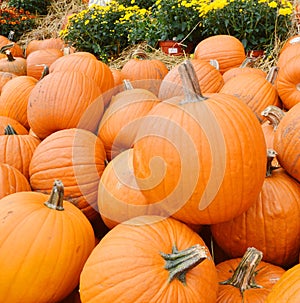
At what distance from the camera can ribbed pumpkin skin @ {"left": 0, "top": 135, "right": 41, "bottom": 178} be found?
182cm

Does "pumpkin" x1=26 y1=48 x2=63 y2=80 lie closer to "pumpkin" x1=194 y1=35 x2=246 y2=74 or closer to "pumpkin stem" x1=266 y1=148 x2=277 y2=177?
"pumpkin" x1=194 y1=35 x2=246 y2=74

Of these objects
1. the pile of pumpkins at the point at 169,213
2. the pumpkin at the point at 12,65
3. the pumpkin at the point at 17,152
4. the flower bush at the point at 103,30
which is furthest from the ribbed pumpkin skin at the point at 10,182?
the flower bush at the point at 103,30

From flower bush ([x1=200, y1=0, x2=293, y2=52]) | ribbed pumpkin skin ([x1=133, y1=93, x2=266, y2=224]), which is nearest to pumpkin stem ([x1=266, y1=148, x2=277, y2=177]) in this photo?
ribbed pumpkin skin ([x1=133, y1=93, x2=266, y2=224])

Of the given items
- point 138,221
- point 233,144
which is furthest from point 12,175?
point 233,144

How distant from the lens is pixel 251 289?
1.19 metres

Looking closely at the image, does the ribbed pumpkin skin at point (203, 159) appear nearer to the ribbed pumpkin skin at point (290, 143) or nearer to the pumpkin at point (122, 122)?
the ribbed pumpkin skin at point (290, 143)

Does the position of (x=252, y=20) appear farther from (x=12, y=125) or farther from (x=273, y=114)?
(x=12, y=125)

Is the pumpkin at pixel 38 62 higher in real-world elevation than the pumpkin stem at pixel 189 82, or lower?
lower

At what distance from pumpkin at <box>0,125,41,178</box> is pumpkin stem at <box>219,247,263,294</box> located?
3.42 feet

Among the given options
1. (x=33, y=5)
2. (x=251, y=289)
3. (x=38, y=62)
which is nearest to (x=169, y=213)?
(x=251, y=289)

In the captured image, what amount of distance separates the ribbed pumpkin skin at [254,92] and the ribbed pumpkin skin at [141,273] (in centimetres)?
122

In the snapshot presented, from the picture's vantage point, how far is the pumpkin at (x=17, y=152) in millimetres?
1815

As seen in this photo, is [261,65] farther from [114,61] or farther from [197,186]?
[197,186]

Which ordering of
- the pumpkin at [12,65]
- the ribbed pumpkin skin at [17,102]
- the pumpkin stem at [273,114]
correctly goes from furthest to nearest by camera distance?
the pumpkin at [12,65]
the ribbed pumpkin skin at [17,102]
the pumpkin stem at [273,114]
